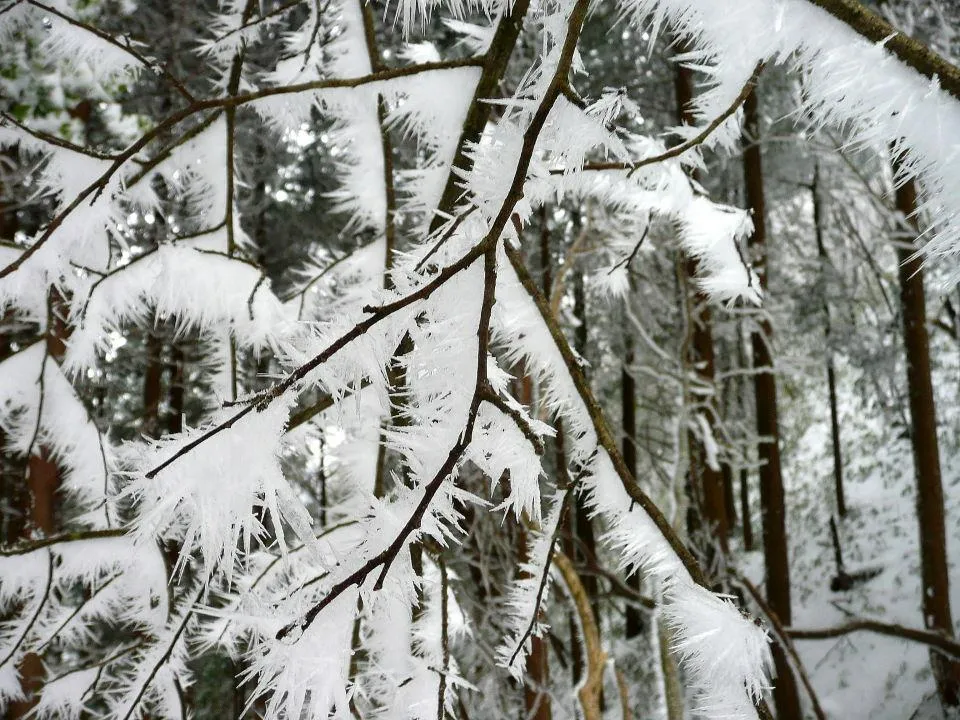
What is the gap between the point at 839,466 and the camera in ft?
35.1

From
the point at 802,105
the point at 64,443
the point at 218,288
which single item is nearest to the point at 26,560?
the point at 64,443

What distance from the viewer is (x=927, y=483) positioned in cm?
534

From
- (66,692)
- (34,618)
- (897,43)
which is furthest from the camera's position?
(66,692)

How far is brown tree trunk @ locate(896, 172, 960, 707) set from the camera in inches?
208

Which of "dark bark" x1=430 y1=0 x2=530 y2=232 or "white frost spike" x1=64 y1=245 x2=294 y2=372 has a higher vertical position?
"dark bark" x1=430 y1=0 x2=530 y2=232

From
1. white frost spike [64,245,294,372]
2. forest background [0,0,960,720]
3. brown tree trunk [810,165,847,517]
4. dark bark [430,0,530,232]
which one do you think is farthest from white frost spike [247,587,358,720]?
brown tree trunk [810,165,847,517]

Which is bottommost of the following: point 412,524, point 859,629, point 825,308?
point 859,629

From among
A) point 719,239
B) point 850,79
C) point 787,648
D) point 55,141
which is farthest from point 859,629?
point 55,141

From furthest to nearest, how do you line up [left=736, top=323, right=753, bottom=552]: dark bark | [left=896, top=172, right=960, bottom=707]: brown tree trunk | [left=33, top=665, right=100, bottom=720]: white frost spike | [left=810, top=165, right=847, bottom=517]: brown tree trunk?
[left=736, top=323, right=753, bottom=552]: dark bark → [left=810, top=165, right=847, bottom=517]: brown tree trunk → [left=896, top=172, right=960, bottom=707]: brown tree trunk → [left=33, top=665, right=100, bottom=720]: white frost spike

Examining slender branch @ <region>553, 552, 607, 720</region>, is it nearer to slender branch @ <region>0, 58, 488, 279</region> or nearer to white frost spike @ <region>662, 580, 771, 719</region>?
white frost spike @ <region>662, 580, 771, 719</region>

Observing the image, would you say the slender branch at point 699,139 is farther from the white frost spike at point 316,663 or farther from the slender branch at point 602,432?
the white frost spike at point 316,663

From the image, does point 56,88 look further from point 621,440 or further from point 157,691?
point 621,440

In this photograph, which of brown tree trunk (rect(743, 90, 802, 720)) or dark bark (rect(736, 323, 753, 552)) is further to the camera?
dark bark (rect(736, 323, 753, 552))

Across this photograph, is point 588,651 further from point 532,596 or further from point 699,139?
point 699,139
